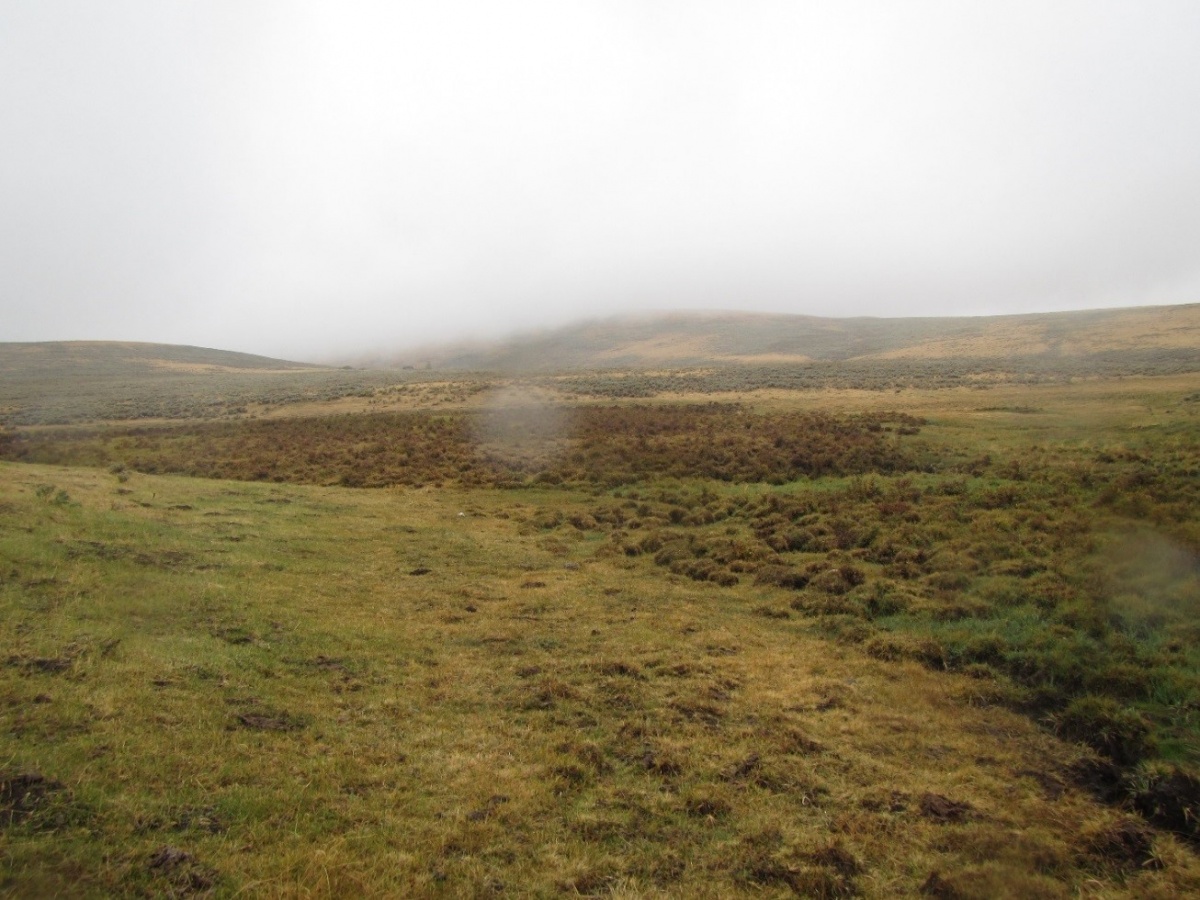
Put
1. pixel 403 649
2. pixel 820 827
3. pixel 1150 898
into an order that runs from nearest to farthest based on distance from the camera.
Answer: pixel 1150 898 < pixel 820 827 < pixel 403 649

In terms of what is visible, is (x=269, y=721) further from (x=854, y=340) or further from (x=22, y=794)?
(x=854, y=340)

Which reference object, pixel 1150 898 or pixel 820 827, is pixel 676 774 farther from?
pixel 1150 898

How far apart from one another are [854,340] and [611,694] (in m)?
147

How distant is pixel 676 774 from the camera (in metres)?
7.92

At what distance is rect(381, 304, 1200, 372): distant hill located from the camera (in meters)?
99.3

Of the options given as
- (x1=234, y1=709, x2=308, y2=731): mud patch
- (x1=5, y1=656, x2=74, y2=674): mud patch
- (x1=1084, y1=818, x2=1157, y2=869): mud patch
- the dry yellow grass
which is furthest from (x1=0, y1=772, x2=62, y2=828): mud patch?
(x1=1084, y1=818, x2=1157, y2=869): mud patch

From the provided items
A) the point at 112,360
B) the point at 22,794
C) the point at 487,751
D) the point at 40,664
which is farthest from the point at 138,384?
the point at 487,751

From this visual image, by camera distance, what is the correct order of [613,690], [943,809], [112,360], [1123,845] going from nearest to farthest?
[1123,845] < [943,809] < [613,690] < [112,360]

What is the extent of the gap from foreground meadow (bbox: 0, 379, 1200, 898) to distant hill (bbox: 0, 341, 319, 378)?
4784 inches

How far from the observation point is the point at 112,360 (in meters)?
134

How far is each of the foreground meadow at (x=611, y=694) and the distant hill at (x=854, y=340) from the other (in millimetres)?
89113

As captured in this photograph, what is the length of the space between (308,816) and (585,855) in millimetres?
2764

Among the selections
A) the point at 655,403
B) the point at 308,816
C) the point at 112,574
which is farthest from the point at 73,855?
the point at 655,403

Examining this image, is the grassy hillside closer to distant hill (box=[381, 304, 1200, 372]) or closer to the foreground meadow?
the foreground meadow
